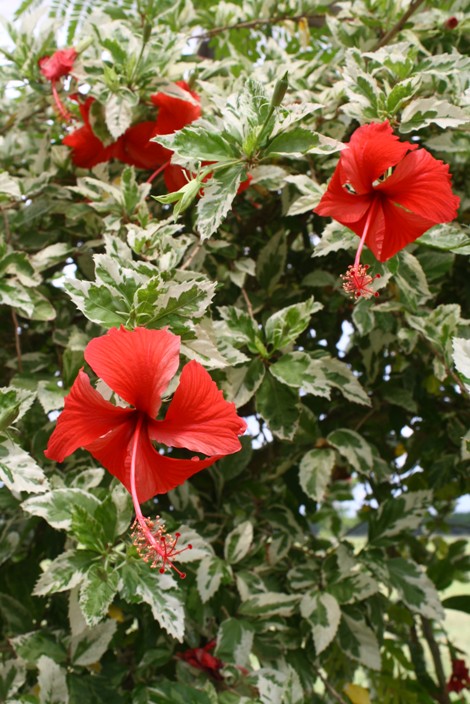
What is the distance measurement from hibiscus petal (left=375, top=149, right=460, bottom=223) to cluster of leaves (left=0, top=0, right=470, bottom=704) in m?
0.08

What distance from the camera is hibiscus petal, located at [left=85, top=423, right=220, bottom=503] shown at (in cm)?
66

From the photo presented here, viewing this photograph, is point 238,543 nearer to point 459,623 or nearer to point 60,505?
point 60,505

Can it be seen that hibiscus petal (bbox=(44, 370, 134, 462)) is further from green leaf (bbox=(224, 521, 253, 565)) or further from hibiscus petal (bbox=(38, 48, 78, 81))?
hibiscus petal (bbox=(38, 48, 78, 81))

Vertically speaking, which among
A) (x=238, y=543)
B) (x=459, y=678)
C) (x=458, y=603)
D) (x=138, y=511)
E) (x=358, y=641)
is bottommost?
(x=459, y=678)

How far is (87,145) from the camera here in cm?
112

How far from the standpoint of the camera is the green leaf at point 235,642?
955 millimetres

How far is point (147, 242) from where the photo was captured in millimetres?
853

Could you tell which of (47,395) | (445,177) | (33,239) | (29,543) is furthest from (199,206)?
(29,543)

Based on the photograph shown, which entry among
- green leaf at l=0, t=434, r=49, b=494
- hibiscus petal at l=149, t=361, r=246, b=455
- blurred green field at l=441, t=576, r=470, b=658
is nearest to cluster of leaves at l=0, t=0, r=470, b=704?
green leaf at l=0, t=434, r=49, b=494

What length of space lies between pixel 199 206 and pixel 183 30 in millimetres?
728

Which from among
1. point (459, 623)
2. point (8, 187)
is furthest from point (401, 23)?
Answer: point (459, 623)

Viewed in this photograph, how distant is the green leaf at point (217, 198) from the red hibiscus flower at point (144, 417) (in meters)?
0.15

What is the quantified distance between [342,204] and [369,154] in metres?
0.07

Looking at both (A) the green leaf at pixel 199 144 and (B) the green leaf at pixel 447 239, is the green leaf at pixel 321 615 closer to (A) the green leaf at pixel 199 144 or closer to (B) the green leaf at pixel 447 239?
(B) the green leaf at pixel 447 239
